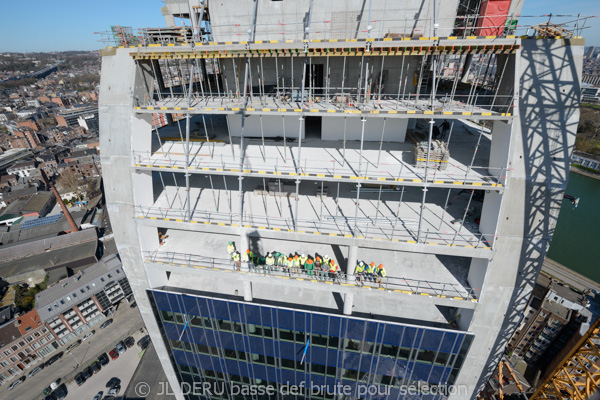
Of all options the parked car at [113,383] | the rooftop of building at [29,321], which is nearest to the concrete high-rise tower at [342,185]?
the parked car at [113,383]

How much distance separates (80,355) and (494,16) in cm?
5331

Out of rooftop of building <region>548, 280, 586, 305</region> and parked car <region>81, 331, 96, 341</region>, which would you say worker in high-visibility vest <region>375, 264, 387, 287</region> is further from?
parked car <region>81, 331, 96, 341</region>

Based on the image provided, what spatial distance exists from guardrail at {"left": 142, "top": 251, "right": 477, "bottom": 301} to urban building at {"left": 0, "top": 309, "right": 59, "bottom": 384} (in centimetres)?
3647

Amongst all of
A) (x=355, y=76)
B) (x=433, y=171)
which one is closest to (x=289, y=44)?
(x=355, y=76)

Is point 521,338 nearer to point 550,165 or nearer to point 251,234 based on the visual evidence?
point 550,165

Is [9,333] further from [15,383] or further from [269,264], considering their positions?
[269,264]

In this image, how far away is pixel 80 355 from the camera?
121ft

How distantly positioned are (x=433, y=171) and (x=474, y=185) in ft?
5.52

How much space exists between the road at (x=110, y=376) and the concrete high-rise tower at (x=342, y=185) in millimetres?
23968

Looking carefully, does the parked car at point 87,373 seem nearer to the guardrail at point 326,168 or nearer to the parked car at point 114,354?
the parked car at point 114,354

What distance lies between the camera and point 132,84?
12.2 meters

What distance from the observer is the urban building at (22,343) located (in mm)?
34344

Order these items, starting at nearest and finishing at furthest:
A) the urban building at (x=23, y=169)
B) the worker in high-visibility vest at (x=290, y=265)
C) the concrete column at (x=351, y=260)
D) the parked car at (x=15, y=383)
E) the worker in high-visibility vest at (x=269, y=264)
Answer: the concrete column at (x=351, y=260), the worker in high-visibility vest at (x=290, y=265), the worker in high-visibility vest at (x=269, y=264), the parked car at (x=15, y=383), the urban building at (x=23, y=169)

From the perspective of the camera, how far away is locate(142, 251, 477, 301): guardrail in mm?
12805
